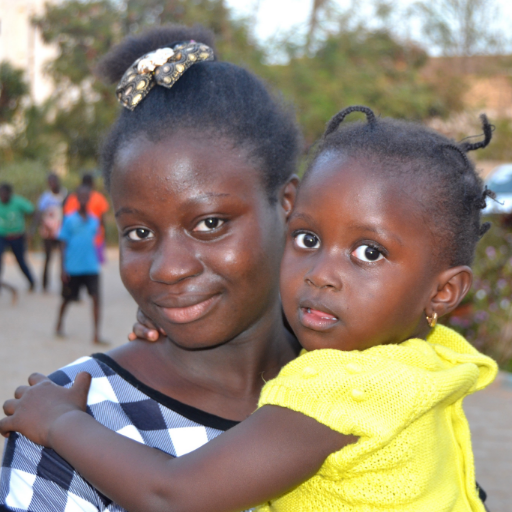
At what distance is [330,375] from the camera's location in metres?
1.43

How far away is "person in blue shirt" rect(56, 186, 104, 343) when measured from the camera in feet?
25.7

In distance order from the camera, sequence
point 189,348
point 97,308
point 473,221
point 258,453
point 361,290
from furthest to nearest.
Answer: point 97,308 < point 189,348 < point 473,221 < point 361,290 < point 258,453

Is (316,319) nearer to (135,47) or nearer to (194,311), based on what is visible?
(194,311)

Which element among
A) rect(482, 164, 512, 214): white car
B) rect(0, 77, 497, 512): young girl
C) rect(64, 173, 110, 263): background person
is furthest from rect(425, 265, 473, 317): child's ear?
rect(482, 164, 512, 214): white car

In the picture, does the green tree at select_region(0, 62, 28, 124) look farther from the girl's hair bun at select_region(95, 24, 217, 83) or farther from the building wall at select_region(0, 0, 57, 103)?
the girl's hair bun at select_region(95, 24, 217, 83)

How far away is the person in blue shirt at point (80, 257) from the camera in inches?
309

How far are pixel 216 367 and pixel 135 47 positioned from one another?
3.56 ft

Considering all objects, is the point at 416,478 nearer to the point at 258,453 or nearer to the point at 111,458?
the point at 258,453

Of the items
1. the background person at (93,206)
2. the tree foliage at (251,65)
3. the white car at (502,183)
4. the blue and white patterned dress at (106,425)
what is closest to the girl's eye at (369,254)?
the blue and white patterned dress at (106,425)

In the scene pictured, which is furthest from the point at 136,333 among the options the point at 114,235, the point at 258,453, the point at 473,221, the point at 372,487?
the point at 114,235

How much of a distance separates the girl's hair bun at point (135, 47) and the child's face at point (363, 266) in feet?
2.85

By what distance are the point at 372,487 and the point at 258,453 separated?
0.87 ft

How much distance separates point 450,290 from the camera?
5.49 ft

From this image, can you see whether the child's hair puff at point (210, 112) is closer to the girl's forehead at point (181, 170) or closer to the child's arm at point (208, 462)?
the girl's forehead at point (181, 170)
